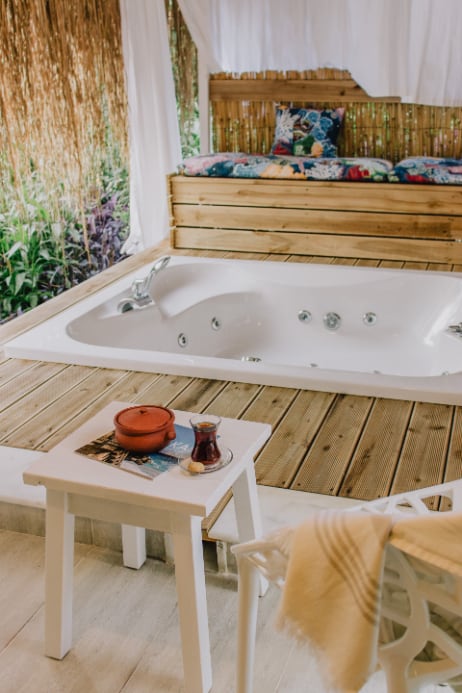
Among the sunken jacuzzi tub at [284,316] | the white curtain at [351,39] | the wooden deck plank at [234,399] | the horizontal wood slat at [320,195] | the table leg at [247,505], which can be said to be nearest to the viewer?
the table leg at [247,505]

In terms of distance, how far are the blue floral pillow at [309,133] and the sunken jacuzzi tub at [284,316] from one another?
1.08 m

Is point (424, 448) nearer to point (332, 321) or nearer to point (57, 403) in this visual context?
point (57, 403)

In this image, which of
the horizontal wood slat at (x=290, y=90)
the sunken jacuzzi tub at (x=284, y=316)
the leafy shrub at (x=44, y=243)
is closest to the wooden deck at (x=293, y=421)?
the sunken jacuzzi tub at (x=284, y=316)

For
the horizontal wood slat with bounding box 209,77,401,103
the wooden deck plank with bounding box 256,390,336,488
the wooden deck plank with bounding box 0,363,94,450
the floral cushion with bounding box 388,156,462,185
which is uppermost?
the horizontal wood slat with bounding box 209,77,401,103

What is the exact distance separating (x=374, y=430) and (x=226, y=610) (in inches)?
29.6

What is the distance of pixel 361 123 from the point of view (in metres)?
4.67

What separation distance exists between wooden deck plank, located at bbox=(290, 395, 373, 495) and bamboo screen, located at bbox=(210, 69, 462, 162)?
2544mm

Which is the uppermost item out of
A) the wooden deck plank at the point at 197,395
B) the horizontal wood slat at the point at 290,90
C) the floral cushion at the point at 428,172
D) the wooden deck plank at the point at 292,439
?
the horizontal wood slat at the point at 290,90

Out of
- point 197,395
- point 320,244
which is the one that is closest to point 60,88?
point 320,244

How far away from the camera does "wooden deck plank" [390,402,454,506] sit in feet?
6.77

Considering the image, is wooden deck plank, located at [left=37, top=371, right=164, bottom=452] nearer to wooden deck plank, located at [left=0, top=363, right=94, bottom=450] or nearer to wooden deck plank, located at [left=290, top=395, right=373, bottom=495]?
wooden deck plank, located at [left=0, top=363, right=94, bottom=450]

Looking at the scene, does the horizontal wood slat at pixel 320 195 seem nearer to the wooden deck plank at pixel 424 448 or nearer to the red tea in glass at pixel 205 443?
the wooden deck plank at pixel 424 448

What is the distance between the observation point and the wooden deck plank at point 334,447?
2057 mm

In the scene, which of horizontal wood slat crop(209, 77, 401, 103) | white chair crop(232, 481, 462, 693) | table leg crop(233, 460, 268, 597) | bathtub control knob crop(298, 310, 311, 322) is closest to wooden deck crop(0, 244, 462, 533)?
table leg crop(233, 460, 268, 597)
